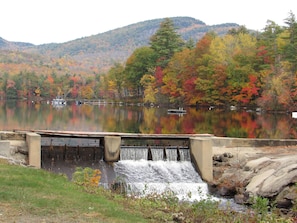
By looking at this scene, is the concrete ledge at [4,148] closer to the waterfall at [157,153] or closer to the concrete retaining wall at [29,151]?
the concrete retaining wall at [29,151]

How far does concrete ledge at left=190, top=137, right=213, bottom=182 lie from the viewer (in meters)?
23.1

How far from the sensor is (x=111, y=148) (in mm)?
24453

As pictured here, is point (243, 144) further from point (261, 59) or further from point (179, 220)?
point (261, 59)

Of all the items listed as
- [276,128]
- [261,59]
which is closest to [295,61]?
[261,59]

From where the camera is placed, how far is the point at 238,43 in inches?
3425

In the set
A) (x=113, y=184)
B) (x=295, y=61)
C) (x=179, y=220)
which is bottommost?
(x=113, y=184)

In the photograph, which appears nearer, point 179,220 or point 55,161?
point 179,220

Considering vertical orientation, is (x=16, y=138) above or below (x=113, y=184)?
above

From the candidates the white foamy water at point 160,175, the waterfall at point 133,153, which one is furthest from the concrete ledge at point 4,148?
the waterfall at point 133,153

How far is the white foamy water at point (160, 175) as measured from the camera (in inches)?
856

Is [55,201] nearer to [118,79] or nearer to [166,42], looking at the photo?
[166,42]

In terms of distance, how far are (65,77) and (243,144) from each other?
160 metres

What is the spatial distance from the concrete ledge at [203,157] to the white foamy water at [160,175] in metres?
0.34

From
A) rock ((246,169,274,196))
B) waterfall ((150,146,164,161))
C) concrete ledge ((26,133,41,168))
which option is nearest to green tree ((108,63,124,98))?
waterfall ((150,146,164,161))
